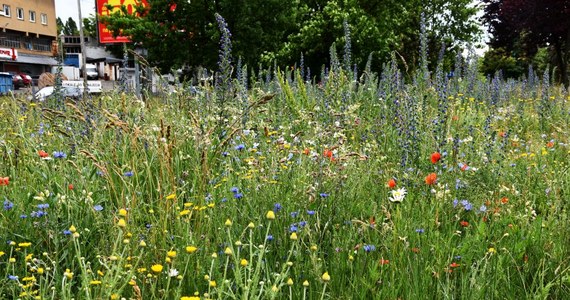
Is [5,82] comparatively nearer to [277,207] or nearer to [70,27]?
[277,207]

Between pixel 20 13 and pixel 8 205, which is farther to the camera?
pixel 20 13

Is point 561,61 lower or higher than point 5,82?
higher

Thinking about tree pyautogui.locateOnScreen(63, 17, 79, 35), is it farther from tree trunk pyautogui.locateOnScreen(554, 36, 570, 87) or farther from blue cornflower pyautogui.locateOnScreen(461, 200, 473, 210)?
blue cornflower pyautogui.locateOnScreen(461, 200, 473, 210)

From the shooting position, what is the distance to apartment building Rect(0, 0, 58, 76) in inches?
2160

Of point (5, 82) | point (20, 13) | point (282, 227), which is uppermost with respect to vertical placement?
point (20, 13)

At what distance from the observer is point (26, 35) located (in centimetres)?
5906

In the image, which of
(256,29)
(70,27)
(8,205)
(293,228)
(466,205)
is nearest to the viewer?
(293,228)

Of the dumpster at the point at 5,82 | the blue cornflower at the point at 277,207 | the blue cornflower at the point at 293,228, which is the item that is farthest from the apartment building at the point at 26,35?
the blue cornflower at the point at 293,228

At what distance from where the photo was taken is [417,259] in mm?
2250

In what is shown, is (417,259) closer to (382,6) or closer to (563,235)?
(563,235)

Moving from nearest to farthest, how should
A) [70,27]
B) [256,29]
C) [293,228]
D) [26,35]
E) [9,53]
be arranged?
[293,228] < [256,29] < [9,53] < [26,35] < [70,27]

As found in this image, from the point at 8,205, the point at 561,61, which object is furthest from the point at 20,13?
the point at 8,205

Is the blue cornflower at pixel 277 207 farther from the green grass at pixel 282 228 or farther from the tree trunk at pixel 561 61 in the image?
the tree trunk at pixel 561 61

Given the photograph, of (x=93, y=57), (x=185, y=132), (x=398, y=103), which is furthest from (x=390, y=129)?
(x=93, y=57)
